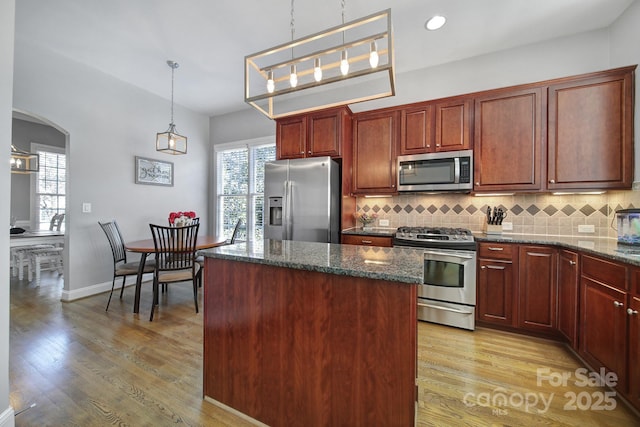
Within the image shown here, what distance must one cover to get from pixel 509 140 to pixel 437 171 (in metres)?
0.74

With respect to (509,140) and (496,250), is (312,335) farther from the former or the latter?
(509,140)

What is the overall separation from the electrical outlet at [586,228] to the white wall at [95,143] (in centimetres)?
519

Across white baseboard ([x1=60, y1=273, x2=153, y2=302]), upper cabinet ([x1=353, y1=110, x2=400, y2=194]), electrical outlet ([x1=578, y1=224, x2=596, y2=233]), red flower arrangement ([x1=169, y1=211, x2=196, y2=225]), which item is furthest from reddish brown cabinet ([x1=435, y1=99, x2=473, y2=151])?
white baseboard ([x1=60, y1=273, x2=153, y2=302])

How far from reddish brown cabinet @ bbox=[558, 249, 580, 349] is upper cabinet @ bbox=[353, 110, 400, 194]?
168 centimetres

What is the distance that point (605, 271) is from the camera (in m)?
1.74

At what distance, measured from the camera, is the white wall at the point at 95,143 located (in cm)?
301

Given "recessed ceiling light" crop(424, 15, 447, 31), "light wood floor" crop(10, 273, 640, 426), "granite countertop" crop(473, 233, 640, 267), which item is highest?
"recessed ceiling light" crop(424, 15, 447, 31)

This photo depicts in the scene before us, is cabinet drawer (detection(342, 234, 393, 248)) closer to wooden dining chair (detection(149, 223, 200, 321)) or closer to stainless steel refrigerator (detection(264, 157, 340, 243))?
stainless steel refrigerator (detection(264, 157, 340, 243))

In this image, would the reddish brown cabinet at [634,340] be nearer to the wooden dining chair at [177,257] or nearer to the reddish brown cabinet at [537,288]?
the reddish brown cabinet at [537,288]

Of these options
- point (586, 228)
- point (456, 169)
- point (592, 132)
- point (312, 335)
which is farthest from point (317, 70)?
point (586, 228)

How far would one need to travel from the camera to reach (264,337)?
4.56 feet

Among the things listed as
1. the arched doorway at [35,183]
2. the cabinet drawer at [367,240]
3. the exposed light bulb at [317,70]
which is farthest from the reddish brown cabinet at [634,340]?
the arched doorway at [35,183]

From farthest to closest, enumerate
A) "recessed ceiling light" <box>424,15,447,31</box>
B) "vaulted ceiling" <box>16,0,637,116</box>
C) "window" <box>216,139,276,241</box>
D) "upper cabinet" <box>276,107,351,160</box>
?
1. "window" <box>216,139,276,241</box>
2. "upper cabinet" <box>276,107,351,160</box>
3. "recessed ceiling light" <box>424,15,447,31</box>
4. "vaulted ceiling" <box>16,0,637,116</box>

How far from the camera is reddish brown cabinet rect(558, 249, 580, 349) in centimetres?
208
